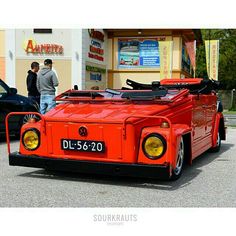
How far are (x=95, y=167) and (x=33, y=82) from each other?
5449 mm

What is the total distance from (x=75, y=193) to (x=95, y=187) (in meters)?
0.34

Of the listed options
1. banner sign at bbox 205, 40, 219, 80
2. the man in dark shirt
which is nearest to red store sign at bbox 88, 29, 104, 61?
banner sign at bbox 205, 40, 219, 80

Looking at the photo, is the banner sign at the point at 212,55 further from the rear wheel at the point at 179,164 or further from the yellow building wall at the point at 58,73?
the rear wheel at the point at 179,164

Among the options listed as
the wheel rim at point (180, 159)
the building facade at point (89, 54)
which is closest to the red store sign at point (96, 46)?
the building facade at point (89, 54)

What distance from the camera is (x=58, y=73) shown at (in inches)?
770

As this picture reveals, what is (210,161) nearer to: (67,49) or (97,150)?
(97,150)

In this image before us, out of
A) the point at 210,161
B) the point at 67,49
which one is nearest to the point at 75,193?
the point at 210,161

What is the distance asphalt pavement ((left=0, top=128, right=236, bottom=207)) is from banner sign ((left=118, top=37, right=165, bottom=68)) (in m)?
17.3

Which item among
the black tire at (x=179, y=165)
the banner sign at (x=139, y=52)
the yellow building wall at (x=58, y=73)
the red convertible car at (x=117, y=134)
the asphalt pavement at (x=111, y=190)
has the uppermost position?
the banner sign at (x=139, y=52)

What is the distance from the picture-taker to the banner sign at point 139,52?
22500mm

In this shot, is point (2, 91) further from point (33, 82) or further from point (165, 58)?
point (165, 58)

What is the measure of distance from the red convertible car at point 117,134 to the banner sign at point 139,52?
55.8 feet

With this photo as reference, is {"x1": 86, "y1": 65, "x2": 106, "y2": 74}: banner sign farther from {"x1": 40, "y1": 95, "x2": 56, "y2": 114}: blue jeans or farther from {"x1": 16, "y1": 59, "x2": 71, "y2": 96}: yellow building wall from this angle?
{"x1": 40, "y1": 95, "x2": 56, "y2": 114}: blue jeans

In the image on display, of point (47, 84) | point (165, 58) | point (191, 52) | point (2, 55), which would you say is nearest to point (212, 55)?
point (165, 58)
